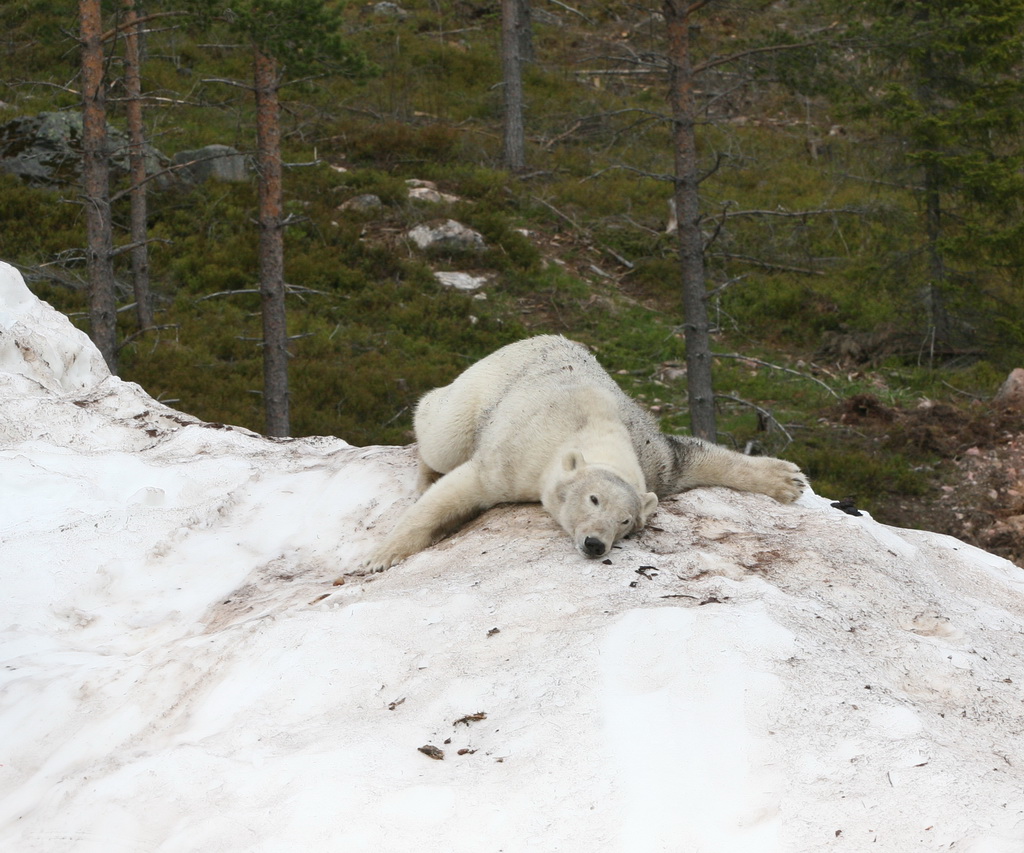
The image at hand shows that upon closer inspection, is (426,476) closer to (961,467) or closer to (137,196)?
(961,467)

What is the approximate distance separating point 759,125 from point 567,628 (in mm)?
31568

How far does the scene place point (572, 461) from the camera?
609 cm

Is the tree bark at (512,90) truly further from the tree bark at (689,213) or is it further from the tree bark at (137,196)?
the tree bark at (689,213)

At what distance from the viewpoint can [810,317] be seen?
69.7ft

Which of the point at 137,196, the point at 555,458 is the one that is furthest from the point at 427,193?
the point at 555,458

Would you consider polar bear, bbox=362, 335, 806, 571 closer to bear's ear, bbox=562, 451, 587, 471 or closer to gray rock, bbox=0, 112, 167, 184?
bear's ear, bbox=562, 451, 587, 471

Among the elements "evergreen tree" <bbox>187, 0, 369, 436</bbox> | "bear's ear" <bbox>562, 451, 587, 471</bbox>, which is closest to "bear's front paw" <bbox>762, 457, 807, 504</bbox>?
"bear's ear" <bbox>562, 451, 587, 471</bbox>

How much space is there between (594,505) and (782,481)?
6.35 feet

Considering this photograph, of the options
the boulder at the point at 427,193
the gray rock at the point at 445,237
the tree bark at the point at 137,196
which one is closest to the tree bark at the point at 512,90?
the boulder at the point at 427,193

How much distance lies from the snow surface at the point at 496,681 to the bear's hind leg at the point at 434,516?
210mm

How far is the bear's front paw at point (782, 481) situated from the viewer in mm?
6934

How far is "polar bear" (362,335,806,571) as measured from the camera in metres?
5.86

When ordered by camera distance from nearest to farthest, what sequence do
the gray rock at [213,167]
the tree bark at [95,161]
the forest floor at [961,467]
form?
the forest floor at [961,467] < the tree bark at [95,161] < the gray rock at [213,167]

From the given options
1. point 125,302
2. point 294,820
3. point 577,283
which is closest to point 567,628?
point 294,820
